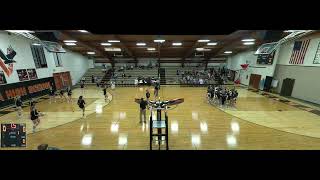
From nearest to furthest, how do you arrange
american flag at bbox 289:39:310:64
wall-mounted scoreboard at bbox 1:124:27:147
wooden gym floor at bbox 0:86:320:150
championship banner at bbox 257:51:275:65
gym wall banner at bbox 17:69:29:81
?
wall-mounted scoreboard at bbox 1:124:27:147, wooden gym floor at bbox 0:86:320:150, american flag at bbox 289:39:310:64, gym wall banner at bbox 17:69:29:81, championship banner at bbox 257:51:275:65

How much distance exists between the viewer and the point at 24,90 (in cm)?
1705

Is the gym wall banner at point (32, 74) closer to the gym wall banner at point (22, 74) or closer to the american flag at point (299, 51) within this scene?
the gym wall banner at point (22, 74)

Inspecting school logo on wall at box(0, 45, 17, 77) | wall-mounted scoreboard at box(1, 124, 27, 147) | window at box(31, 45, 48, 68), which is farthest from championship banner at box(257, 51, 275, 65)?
school logo on wall at box(0, 45, 17, 77)

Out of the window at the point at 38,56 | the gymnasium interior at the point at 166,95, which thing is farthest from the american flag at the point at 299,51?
the window at the point at 38,56

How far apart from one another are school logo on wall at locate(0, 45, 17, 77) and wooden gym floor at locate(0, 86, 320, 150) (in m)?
3.52

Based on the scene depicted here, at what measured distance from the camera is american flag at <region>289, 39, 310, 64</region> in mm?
16016

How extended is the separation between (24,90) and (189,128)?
1512cm

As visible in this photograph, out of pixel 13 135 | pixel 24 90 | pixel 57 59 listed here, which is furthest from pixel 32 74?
pixel 13 135

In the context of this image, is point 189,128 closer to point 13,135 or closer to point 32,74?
point 13,135

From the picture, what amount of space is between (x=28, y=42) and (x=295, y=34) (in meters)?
22.6

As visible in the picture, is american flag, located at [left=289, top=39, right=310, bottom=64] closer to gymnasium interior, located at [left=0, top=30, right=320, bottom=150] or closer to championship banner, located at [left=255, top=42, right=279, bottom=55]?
gymnasium interior, located at [left=0, top=30, right=320, bottom=150]

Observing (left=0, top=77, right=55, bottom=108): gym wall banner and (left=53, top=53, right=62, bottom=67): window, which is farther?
(left=53, top=53, right=62, bottom=67): window

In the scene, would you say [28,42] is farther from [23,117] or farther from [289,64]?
[289,64]
